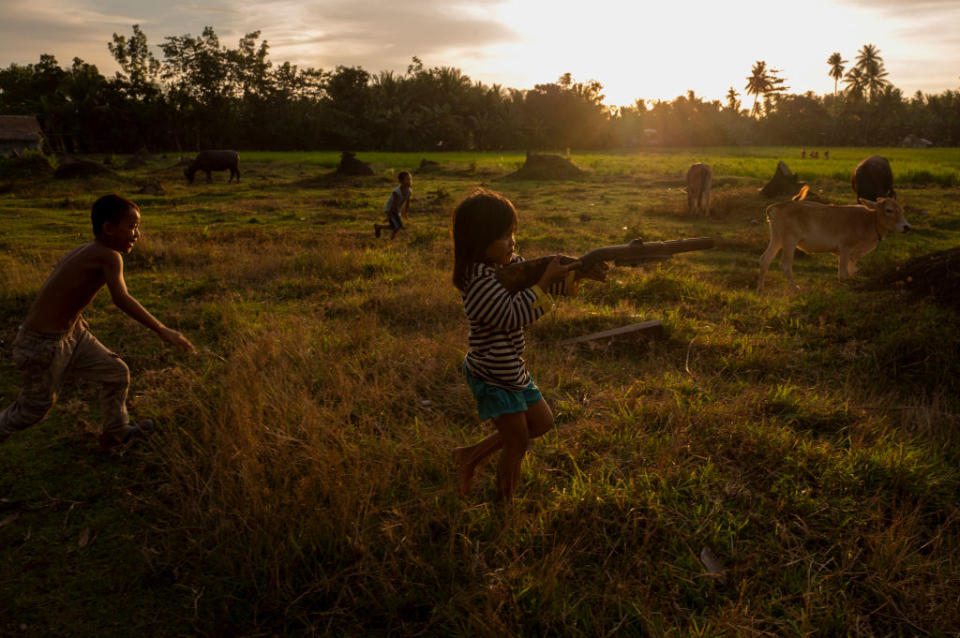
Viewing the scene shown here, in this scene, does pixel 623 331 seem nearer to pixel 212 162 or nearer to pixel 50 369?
pixel 50 369

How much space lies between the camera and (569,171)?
27.2 m

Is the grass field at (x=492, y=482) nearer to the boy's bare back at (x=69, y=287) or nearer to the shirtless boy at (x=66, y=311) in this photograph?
the shirtless boy at (x=66, y=311)

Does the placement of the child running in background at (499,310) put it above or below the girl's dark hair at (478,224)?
below

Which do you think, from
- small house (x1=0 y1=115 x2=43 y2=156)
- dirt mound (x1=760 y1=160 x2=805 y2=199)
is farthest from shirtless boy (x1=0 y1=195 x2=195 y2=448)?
small house (x1=0 y1=115 x2=43 y2=156)

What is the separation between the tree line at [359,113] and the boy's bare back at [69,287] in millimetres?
51266

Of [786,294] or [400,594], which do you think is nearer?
[400,594]

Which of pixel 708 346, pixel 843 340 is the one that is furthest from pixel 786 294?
pixel 708 346

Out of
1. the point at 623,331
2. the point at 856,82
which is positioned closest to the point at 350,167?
the point at 623,331

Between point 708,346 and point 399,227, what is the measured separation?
819 centimetres

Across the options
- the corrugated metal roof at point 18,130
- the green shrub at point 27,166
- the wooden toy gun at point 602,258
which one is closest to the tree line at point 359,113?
the corrugated metal roof at point 18,130

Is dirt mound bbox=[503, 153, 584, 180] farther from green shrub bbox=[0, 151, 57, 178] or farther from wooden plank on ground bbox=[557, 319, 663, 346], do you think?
wooden plank on ground bbox=[557, 319, 663, 346]

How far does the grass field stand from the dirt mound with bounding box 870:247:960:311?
1.05ft

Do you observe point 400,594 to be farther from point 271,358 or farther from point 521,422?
point 271,358

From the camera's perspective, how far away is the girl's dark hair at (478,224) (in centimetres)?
270
